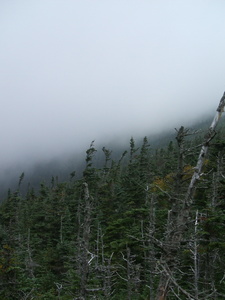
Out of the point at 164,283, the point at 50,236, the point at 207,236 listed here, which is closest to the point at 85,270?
the point at 164,283

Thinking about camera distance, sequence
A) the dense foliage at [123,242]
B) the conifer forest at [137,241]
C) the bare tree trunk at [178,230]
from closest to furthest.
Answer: the bare tree trunk at [178,230]
the conifer forest at [137,241]
the dense foliage at [123,242]

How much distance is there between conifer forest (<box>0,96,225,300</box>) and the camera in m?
5.61

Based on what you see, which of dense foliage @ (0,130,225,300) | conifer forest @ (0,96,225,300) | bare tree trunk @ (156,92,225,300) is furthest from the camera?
dense foliage @ (0,130,225,300)

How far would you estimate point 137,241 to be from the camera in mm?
21141

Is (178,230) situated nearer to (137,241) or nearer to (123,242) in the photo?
(137,241)

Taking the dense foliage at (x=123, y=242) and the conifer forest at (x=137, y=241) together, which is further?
the dense foliage at (x=123, y=242)

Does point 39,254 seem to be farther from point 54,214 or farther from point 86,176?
point 86,176

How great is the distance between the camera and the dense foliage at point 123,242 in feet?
23.4

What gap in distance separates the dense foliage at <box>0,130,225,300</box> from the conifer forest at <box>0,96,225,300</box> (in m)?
0.05

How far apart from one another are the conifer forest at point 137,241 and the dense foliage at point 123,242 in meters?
0.05

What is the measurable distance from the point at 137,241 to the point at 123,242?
3.98 m

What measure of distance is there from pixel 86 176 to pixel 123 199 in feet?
24.7

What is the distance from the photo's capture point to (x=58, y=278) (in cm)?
3425

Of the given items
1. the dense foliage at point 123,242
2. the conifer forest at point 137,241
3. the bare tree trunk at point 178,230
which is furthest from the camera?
the dense foliage at point 123,242
